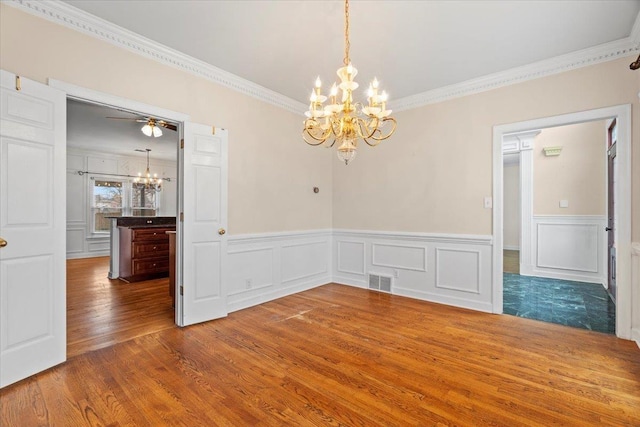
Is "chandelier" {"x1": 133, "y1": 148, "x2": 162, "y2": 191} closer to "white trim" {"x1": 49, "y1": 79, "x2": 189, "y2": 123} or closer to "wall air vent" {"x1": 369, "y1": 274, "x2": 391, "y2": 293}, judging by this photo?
"white trim" {"x1": 49, "y1": 79, "x2": 189, "y2": 123}

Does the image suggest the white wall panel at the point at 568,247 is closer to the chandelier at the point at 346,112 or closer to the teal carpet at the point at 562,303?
the teal carpet at the point at 562,303

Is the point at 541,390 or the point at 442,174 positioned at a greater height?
the point at 442,174

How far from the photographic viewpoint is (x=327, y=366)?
2373mm

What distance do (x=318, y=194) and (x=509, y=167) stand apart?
22.1 ft

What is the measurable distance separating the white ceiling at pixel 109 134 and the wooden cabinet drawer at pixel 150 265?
221 cm

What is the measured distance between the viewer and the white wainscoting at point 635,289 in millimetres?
2775

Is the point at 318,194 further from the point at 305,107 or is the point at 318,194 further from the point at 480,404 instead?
the point at 480,404

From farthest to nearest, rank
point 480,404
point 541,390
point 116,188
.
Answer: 1. point 116,188
2. point 541,390
3. point 480,404

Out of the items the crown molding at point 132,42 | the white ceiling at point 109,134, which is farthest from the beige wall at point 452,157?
the white ceiling at point 109,134

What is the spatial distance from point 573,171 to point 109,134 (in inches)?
357

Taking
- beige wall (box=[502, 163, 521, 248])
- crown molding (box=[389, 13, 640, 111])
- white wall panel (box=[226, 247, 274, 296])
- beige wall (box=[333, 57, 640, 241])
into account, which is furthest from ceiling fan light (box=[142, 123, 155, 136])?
beige wall (box=[502, 163, 521, 248])

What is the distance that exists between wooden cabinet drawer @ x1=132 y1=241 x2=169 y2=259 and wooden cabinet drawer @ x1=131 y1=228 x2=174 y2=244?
0.29 feet

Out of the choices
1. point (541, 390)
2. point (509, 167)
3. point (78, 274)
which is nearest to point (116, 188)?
point (78, 274)

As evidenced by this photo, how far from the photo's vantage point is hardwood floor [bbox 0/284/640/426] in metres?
1.80
